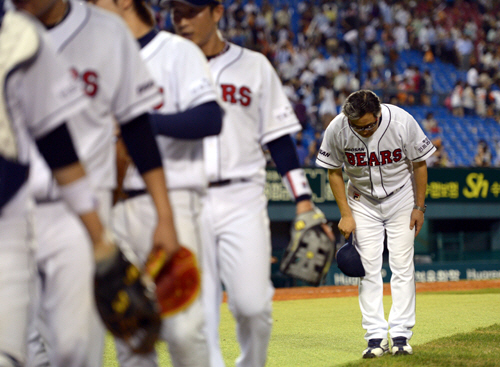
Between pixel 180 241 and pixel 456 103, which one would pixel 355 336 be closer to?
Answer: pixel 180 241

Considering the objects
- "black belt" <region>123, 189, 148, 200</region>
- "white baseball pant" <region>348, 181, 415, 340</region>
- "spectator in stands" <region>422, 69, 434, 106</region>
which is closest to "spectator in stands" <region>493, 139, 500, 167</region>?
"spectator in stands" <region>422, 69, 434, 106</region>

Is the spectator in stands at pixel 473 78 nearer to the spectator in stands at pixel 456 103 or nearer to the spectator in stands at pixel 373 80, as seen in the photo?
the spectator in stands at pixel 456 103

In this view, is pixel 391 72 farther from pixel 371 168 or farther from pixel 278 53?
pixel 371 168

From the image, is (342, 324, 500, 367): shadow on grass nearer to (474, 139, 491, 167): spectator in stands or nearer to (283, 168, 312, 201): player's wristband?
(283, 168, 312, 201): player's wristband

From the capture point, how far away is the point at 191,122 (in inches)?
120

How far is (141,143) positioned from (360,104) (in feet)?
11.3

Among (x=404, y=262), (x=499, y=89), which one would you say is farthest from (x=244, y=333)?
(x=499, y=89)

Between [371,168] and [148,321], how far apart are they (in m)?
4.21

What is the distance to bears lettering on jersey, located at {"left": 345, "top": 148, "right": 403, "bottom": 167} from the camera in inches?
241

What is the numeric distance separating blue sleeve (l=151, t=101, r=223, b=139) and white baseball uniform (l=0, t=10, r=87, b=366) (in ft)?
2.31

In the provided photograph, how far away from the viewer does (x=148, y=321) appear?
2189 mm

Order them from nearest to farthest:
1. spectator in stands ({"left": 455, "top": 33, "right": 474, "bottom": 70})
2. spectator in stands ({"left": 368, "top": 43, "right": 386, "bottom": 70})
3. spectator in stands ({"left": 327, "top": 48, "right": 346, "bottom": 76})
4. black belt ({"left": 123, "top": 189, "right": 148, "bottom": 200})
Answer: black belt ({"left": 123, "top": 189, "right": 148, "bottom": 200}) < spectator in stands ({"left": 327, "top": 48, "right": 346, "bottom": 76}) < spectator in stands ({"left": 368, "top": 43, "right": 386, "bottom": 70}) < spectator in stands ({"left": 455, "top": 33, "right": 474, "bottom": 70})

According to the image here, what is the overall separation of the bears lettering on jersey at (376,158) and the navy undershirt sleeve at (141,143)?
369 centimetres

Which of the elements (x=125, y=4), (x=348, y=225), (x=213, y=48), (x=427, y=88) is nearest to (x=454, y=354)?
(x=348, y=225)
